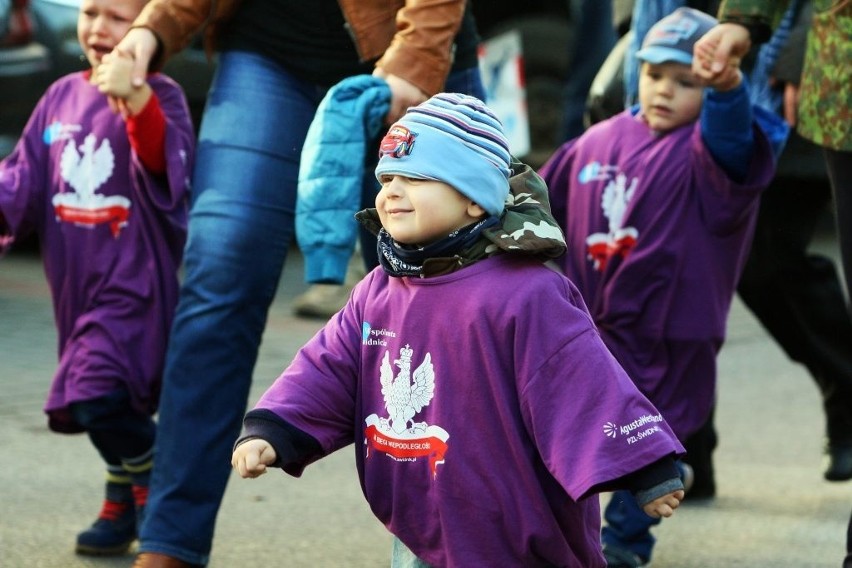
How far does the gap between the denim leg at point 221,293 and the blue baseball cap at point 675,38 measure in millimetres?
1035

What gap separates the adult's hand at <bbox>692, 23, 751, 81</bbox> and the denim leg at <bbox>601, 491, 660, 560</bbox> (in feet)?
3.55

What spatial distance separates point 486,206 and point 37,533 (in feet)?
6.74

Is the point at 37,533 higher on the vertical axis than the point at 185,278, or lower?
lower

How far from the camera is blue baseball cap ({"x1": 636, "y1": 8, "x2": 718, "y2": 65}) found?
4738 mm

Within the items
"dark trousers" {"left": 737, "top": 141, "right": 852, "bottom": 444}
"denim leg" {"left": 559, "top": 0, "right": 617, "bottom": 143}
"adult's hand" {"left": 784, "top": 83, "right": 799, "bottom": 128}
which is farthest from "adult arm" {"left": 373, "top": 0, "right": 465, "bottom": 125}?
"denim leg" {"left": 559, "top": 0, "right": 617, "bottom": 143}

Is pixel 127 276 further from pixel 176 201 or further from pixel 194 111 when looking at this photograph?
pixel 194 111

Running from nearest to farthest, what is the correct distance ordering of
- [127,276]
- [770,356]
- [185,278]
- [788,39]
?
1. [185,278]
2. [127,276]
3. [788,39]
4. [770,356]

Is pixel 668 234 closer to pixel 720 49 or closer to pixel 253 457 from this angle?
pixel 720 49

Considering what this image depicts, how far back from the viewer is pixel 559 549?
3.25 meters

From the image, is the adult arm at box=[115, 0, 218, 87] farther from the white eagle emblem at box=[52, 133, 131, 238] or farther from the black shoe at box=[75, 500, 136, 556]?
the black shoe at box=[75, 500, 136, 556]

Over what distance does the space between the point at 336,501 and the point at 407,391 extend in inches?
85.1

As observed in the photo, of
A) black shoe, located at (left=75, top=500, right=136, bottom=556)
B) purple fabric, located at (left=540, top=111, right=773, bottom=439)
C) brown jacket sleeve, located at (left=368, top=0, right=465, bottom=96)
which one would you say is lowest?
black shoe, located at (left=75, top=500, right=136, bottom=556)

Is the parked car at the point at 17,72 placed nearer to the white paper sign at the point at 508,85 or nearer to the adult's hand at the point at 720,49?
the white paper sign at the point at 508,85

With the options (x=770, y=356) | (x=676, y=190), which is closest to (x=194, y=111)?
(x=770, y=356)
